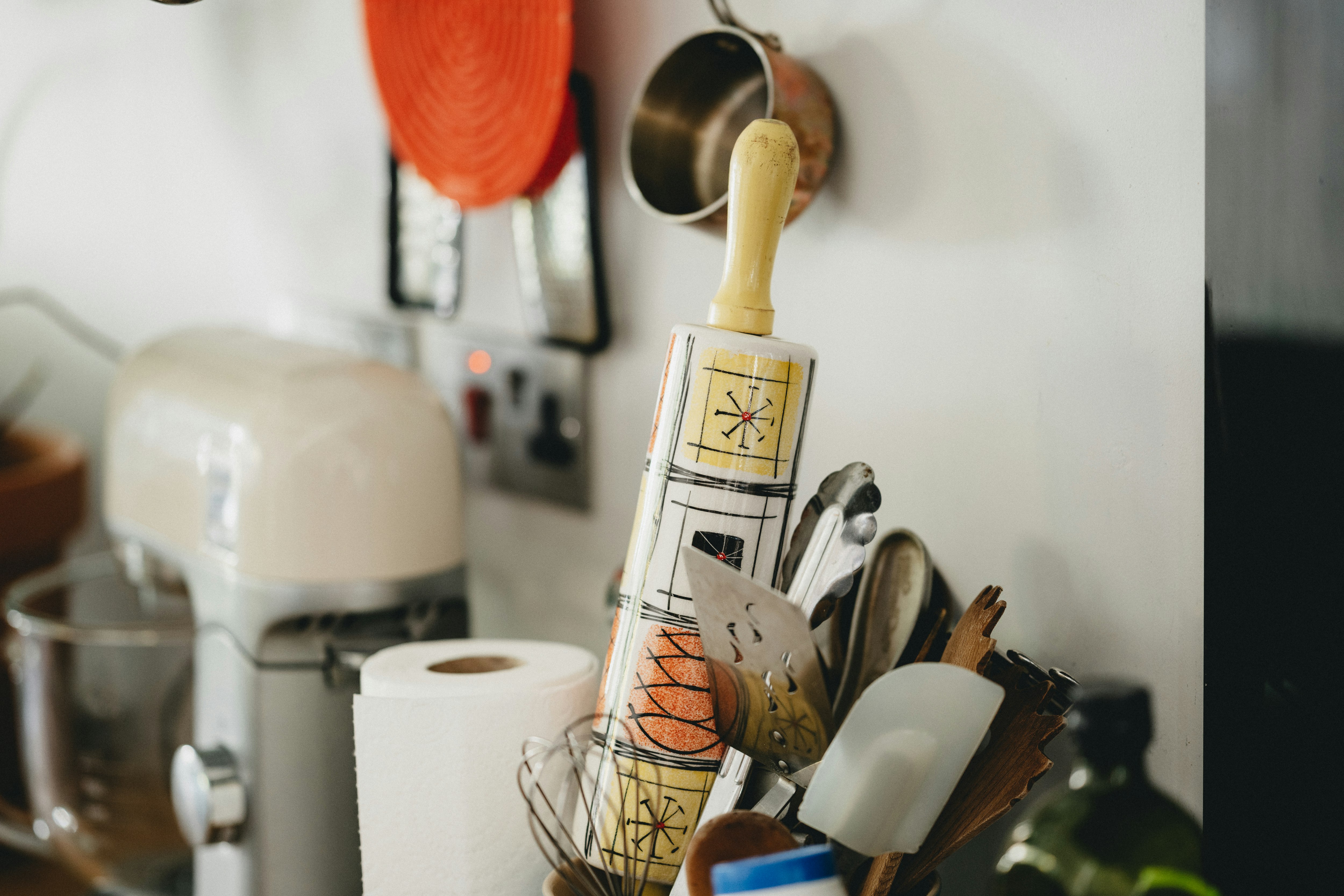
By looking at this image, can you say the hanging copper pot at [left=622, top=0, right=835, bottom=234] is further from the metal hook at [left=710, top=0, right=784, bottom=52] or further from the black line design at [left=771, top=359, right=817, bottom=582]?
the black line design at [left=771, top=359, right=817, bottom=582]

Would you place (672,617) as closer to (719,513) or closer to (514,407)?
(719,513)

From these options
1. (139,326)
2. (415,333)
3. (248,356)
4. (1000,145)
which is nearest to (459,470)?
(248,356)

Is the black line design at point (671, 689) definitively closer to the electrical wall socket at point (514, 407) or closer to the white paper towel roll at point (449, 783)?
the white paper towel roll at point (449, 783)

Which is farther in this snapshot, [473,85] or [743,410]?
[473,85]

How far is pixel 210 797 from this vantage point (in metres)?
0.69

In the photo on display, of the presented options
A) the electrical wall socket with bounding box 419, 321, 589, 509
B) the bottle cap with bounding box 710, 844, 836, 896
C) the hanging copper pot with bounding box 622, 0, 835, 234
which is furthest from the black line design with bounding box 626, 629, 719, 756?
the electrical wall socket with bounding box 419, 321, 589, 509

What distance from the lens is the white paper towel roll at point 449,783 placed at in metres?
0.53

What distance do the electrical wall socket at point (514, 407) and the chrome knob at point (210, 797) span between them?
313 millimetres

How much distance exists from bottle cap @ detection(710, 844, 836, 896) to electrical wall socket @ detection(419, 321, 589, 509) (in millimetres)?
519

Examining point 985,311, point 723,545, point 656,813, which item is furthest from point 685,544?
point 985,311

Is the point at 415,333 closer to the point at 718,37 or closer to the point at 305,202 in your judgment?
the point at 305,202

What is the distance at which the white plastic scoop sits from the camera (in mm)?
400

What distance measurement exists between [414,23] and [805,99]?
43 centimetres

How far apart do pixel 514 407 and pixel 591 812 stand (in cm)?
49
